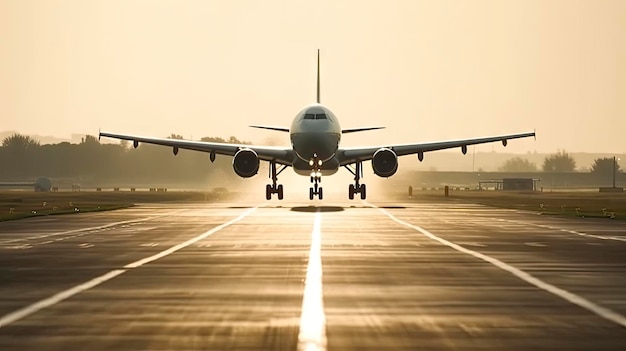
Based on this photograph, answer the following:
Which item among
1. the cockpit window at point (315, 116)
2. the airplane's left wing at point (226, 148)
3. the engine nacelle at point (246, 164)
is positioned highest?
the cockpit window at point (315, 116)

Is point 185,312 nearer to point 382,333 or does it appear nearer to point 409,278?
point 382,333

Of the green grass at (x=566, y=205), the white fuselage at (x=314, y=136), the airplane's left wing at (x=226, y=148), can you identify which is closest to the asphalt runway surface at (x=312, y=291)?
the green grass at (x=566, y=205)

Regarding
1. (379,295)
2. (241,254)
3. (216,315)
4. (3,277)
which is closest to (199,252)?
(241,254)

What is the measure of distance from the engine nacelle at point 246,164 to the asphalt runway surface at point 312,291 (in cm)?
2683

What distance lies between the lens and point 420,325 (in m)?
11.8

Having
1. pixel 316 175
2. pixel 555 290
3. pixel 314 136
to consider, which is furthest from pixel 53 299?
pixel 316 175

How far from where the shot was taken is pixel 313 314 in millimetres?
12672

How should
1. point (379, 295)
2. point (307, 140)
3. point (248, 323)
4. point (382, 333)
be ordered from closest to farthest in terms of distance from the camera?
point (382, 333) → point (248, 323) → point (379, 295) → point (307, 140)

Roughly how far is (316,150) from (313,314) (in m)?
46.8

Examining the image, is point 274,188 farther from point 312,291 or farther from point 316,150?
point 312,291

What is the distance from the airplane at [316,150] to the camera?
59094mm

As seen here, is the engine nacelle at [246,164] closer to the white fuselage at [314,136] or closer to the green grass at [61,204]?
the white fuselage at [314,136]

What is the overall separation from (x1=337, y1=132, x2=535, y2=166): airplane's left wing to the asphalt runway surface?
3262 centimetres

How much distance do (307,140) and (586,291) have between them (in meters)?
43.9
